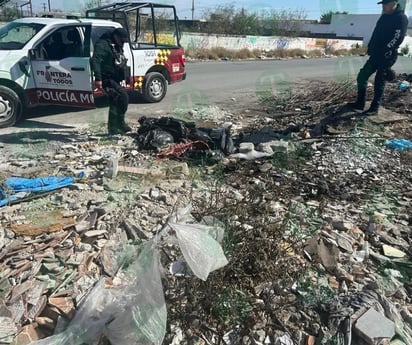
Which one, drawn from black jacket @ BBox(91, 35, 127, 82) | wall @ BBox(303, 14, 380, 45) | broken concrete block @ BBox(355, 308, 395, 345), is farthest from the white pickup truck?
wall @ BBox(303, 14, 380, 45)

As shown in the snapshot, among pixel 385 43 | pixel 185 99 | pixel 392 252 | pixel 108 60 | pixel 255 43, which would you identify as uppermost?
pixel 385 43

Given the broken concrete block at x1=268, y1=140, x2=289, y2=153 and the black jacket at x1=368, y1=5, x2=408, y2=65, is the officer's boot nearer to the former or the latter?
the black jacket at x1=368, y1=5, x2=408, y2=65

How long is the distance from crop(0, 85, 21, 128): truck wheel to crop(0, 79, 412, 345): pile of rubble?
1.19 m

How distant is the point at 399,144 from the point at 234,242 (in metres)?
4.42

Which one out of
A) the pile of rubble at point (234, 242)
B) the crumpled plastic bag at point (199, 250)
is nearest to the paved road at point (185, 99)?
the pile of rubble at point (234, 242)

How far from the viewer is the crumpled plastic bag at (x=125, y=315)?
219cm

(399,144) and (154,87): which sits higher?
(154,87)

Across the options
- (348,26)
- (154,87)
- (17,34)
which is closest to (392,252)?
(154,87)

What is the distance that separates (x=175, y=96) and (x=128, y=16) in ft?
8.01

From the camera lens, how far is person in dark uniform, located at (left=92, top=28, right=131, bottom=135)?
5875 millimetres

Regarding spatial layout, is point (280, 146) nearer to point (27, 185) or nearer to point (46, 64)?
point (27, 185)

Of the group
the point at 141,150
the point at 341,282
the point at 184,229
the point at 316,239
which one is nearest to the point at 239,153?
the point at 141,150

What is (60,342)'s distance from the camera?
215 cm

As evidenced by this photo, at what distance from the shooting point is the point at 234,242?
9.37ft
